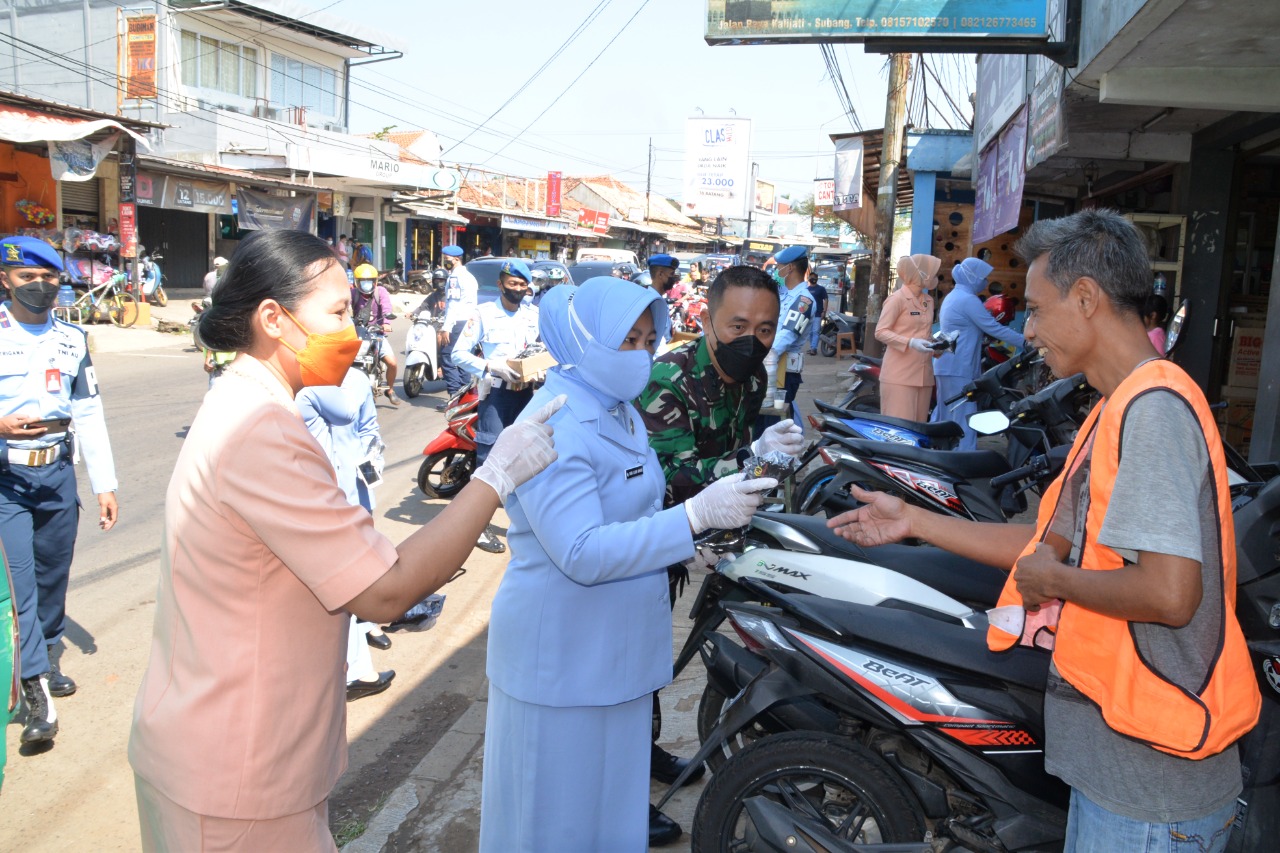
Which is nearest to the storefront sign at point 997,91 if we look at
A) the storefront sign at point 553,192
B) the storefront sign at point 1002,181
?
the storefront sign at point 1002,181

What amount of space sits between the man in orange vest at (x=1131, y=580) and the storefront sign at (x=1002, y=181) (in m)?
5.86

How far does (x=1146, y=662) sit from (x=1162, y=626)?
69mm

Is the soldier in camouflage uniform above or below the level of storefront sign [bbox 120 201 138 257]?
below

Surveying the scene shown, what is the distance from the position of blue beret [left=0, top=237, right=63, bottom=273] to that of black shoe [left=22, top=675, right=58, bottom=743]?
1632mm

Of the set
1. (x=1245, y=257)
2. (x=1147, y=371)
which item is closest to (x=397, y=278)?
(x=1245, y=257)

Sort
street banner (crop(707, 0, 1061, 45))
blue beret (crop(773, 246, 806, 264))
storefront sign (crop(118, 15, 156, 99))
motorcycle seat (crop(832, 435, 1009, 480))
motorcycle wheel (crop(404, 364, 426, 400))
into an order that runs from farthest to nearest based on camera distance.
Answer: storefront sign (crop(118, 15, 156, 99)) < motorcycle wheel (crop(404, 364, 426, 400)) < blue beret (crop(773, 246, 806, 264)) < street banner (crop(707, 0, 1061, 45)) < motorcycle seat (crop(832, 435, 1009, 480))

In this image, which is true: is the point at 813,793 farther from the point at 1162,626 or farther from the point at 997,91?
the point at 997,91

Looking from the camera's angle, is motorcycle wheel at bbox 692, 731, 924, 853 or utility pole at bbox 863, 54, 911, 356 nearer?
motorcycle wheel at bbox 692, 731, 924, 853

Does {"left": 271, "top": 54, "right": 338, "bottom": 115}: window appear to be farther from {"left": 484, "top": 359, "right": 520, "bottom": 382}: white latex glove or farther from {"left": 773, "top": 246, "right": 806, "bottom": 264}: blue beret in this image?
{"left": 484, "top": 359, "right": 520, "bottom": 382}: white latex glove

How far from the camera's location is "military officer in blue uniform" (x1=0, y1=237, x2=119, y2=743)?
148 inches

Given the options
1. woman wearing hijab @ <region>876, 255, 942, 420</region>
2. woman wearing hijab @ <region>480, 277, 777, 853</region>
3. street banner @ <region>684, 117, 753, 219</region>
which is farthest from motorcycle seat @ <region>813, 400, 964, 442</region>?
street banner @ <region>684, 117, 753, 219</region>

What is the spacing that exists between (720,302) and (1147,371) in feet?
6.61

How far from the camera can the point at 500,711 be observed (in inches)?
92.7

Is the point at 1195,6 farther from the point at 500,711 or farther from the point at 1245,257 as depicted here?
the point at 1245,257
